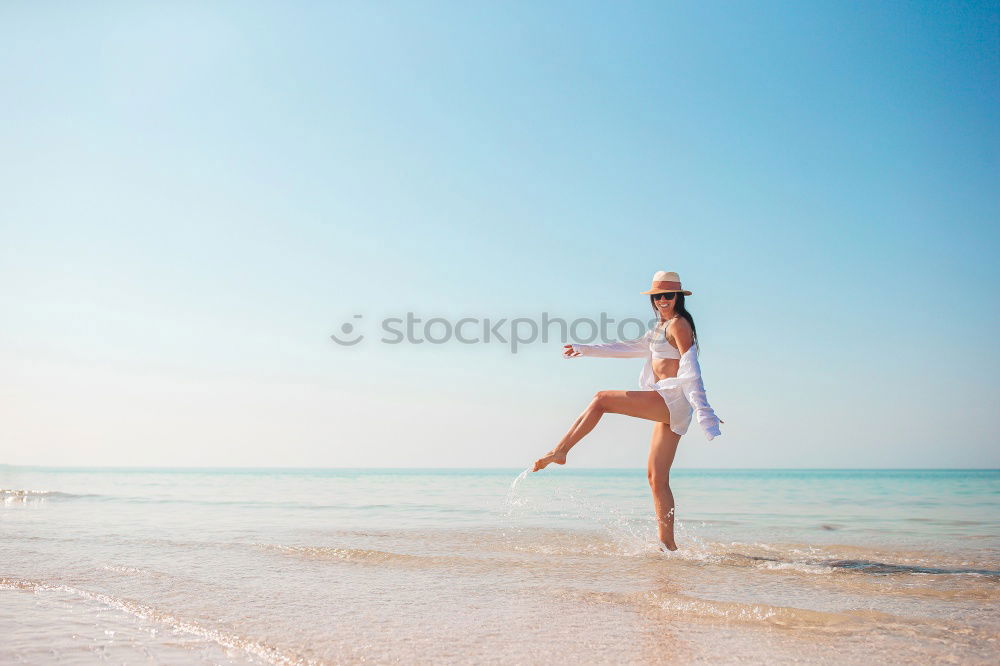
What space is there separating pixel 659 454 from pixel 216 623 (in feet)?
14.2

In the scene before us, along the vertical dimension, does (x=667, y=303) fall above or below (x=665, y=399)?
above

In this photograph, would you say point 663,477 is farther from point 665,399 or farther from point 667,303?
point 667,303

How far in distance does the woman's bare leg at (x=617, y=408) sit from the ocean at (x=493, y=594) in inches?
47.9

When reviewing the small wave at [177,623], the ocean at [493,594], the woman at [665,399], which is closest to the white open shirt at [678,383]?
the woman at [665,399]

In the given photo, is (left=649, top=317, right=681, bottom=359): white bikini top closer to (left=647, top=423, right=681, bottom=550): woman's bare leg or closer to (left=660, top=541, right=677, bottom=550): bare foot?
(left=647, top=423, right=681, bottom=550): woman's bare leg

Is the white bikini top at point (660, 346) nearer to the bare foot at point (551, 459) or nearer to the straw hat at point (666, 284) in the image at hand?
the straw hat at point (666, 284)

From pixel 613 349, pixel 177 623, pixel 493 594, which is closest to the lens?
pixel 177 623

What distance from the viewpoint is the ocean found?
136 inches

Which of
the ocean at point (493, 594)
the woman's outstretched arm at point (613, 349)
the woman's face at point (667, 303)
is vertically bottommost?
the ocean at point (493, 594)

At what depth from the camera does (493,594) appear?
4.80 metres

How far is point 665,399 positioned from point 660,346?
59 cm

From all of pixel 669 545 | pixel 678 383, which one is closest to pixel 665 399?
pixel 678 383

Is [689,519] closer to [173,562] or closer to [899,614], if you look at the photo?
[899,614]

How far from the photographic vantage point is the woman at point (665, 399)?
21.1ft
